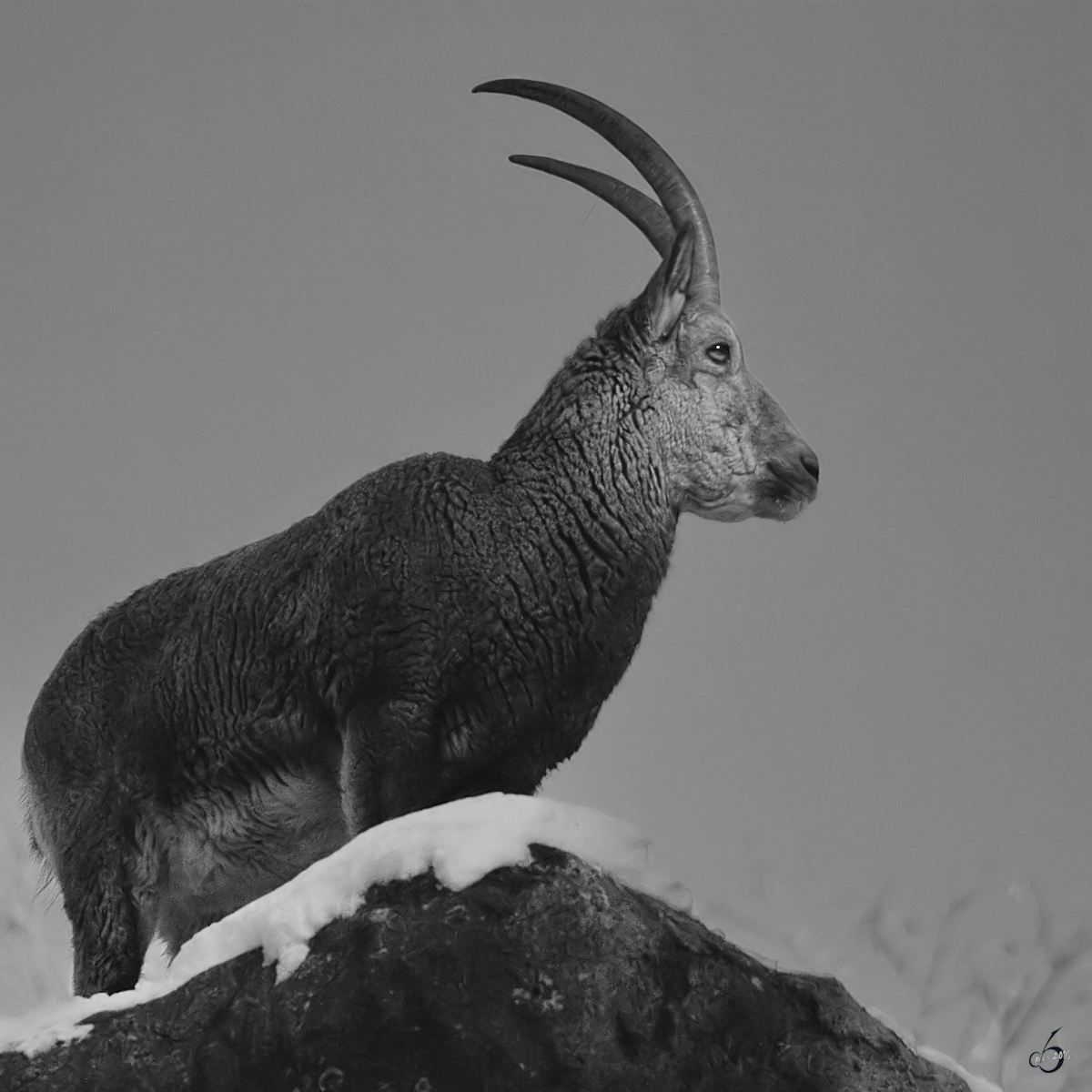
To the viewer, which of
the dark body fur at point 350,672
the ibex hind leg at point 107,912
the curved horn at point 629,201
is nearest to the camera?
the dark body fur at point 350,672

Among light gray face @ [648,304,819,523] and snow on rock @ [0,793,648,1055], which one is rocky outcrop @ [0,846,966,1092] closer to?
snow on rock @ [0,793,648,1055]

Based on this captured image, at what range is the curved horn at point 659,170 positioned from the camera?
21.7ft

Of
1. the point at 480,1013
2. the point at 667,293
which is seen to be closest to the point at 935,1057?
the point at 480,1013

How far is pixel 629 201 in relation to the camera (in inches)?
280

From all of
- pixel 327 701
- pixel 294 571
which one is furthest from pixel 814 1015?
pixel 294 571

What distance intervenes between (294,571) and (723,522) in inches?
60.5

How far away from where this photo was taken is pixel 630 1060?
5176 mm

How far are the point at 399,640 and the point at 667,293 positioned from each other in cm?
163

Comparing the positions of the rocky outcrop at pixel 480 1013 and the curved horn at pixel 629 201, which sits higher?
the curved horn at pixel 629 201

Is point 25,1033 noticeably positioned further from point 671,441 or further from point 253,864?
point 671,441

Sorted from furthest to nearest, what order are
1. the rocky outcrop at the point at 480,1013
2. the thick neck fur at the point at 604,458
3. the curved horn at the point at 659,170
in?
the curved horn at the point at 659,170 → the thick neck fur at the point at 604,458 → the rocky outcrop at the point at 480,1013

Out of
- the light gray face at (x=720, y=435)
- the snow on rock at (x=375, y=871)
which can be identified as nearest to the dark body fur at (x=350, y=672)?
the light gray face at (x=720, y=435)

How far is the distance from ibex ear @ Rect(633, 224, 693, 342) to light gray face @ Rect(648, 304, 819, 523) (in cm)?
4

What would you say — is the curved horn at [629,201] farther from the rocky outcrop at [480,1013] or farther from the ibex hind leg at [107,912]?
the ibex hind leg at [107,912]
